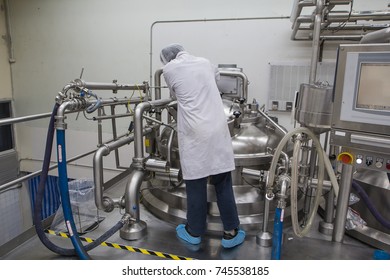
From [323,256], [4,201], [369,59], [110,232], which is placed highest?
[369,59]

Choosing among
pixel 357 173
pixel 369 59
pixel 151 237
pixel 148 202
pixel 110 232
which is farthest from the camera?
pixel 148 202

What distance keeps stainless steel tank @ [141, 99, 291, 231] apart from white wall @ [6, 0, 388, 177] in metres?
1.18

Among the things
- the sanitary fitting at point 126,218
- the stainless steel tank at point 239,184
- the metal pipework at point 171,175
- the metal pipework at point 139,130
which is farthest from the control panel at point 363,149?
the sanitary fitting at point 126,218

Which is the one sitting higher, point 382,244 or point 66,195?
point 66,195

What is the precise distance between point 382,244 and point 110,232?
1369mm

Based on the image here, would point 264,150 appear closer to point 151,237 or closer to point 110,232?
point 151,237

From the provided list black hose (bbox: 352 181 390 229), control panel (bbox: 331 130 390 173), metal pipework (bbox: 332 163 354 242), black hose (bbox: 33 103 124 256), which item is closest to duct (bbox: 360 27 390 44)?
control panel (bbox: 331 130 390 173)

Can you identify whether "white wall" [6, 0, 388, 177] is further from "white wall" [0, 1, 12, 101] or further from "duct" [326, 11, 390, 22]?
"duct" [326, 11, 390, 22]

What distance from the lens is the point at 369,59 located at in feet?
3.77

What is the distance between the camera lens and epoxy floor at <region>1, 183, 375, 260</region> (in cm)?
147

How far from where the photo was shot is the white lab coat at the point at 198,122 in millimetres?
1460

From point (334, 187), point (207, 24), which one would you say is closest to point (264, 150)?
point (334, 187)

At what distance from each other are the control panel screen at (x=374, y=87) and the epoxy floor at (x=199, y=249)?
2.53 feet

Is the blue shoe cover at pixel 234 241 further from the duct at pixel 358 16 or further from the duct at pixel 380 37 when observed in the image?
the duct at pixel 358 16
